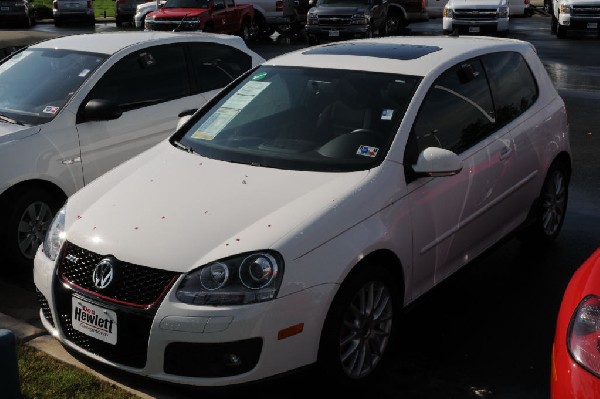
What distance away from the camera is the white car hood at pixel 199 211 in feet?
14.2

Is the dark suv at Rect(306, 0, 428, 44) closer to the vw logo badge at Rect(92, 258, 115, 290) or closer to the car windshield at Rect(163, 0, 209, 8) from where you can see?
the car windshield at Rect(163, 0, 209, 8)

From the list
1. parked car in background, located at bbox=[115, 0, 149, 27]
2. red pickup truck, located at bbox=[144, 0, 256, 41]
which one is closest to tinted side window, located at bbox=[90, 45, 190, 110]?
red pickup truck, located at bbox=[144, 0, 256, 41]

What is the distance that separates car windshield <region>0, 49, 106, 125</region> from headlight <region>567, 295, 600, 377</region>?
181 inches

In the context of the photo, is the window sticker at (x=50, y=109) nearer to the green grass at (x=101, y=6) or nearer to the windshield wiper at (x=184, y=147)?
the windshield wiper at (x=184, y=147)

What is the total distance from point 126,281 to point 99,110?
111 inches

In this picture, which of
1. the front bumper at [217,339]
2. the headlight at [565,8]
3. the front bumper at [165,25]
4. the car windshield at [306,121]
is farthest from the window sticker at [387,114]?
the headlight at [565,8]

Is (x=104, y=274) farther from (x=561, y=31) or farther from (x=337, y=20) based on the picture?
(x=561, y=31)

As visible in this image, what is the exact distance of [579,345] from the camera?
3.28 meters

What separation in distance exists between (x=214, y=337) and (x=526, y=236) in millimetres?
3635

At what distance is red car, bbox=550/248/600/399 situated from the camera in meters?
3.17

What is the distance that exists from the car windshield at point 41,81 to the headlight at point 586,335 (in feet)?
15.1

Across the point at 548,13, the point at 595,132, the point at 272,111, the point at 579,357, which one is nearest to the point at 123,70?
the point at 272,111

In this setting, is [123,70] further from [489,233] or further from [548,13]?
[548,13]

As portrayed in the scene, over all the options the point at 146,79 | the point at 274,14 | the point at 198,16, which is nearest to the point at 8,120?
the point at 146,79
